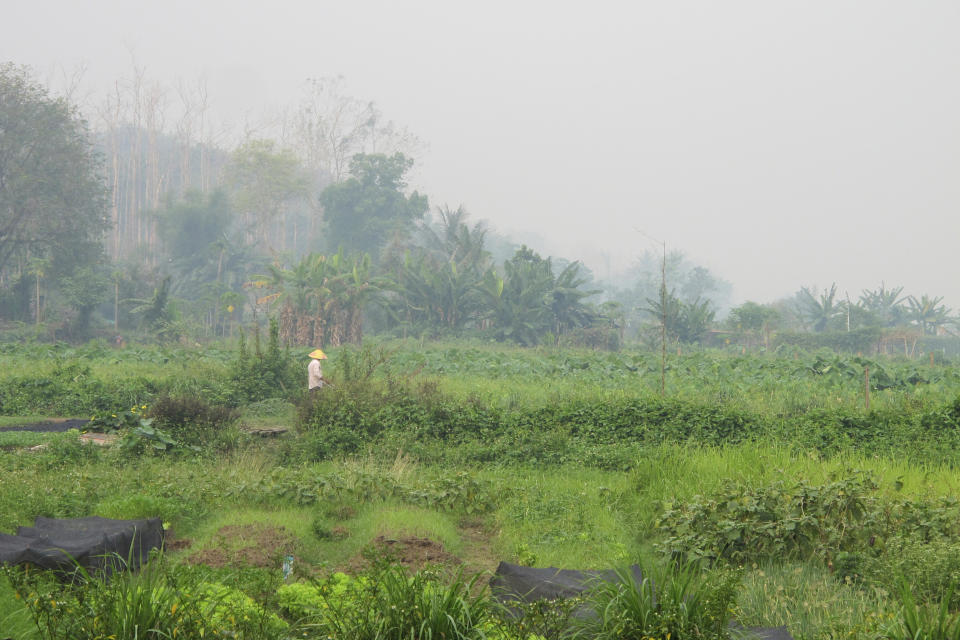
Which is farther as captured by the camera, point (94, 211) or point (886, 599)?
point (94, 211)

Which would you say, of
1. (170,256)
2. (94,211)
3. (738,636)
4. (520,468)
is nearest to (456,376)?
(520,468)

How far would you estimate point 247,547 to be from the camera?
20.6ft

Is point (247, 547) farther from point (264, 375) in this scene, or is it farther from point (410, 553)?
point (264, 375)

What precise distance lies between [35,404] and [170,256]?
107ft

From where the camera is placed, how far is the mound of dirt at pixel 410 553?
6.13 metres

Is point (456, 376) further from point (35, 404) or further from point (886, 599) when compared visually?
point (886, 599)

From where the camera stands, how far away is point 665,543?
623cm

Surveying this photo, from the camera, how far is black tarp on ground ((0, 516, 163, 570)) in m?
5.29

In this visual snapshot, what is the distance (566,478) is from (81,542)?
5598 millimetres

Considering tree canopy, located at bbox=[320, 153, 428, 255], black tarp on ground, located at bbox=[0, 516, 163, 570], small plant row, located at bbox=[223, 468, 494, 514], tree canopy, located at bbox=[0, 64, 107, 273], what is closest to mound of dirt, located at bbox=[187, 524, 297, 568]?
black tarp on ground, located at bbox=[0, 516, 163, 570]

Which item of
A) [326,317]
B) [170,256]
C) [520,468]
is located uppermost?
[170,256]

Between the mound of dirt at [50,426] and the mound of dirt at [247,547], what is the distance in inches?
275

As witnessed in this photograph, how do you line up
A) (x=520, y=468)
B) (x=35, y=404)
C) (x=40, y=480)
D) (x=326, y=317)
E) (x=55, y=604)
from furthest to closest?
(x=326, y=317), (x=35, y=404), (x=520, y=468), (x=40, y=480), (x=55, y=604)

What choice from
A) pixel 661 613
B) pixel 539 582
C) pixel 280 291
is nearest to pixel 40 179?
pixel 280 291
